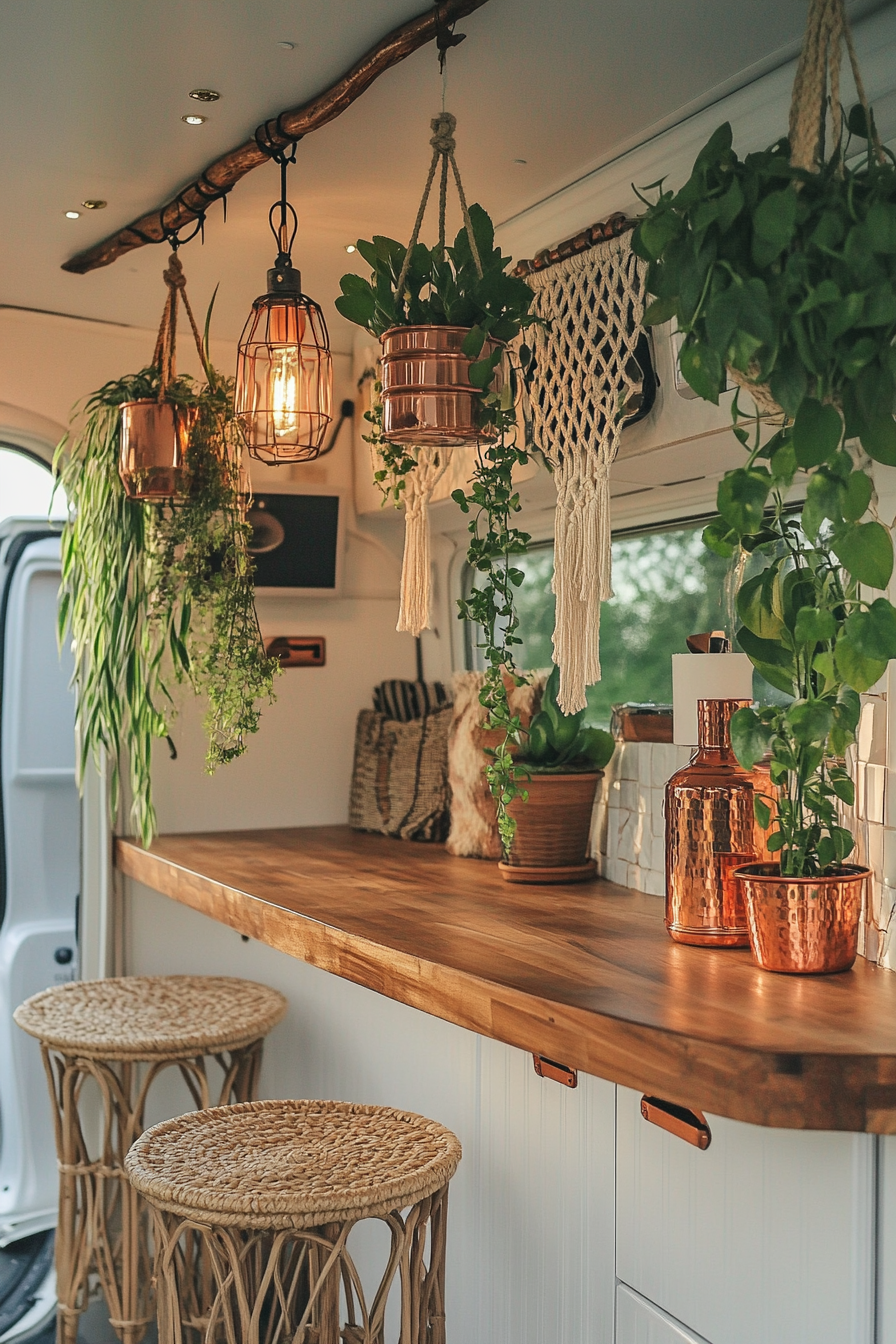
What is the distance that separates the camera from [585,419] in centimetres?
213

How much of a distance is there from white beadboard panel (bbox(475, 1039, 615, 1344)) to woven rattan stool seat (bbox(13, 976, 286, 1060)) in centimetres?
59

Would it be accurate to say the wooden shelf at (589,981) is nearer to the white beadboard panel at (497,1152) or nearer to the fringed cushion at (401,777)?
the white beadboard panel at (497,1152)

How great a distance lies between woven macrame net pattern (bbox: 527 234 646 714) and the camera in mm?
2076

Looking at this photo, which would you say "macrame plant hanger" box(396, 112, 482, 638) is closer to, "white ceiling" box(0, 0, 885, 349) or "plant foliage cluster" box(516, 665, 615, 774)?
"white ceiling" box(0, 0, 885, 349)

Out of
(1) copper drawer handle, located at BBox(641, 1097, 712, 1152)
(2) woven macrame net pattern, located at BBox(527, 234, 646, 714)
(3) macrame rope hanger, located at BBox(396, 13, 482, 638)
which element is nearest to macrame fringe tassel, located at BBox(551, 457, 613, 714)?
(2) woven macrame net pattern, located at BBox(527, 234, 646, 714)

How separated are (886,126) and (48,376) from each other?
217 cm

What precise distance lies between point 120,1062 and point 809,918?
57.9 inches

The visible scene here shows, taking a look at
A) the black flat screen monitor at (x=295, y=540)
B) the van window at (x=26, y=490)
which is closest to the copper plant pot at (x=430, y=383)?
the black flat screen monitor at (x=295, y=540)

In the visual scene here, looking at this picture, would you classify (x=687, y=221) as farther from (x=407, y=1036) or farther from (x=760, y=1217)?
(x=407, y=1036)

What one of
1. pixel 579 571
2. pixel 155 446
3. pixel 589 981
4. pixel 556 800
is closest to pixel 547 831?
pixel 556 800

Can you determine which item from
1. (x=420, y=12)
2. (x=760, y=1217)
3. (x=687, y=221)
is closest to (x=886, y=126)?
(x=687, y=221)

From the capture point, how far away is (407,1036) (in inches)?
90.5

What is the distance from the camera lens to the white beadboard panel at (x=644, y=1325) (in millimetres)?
1602

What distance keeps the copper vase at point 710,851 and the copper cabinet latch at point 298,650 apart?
5.54 ft
